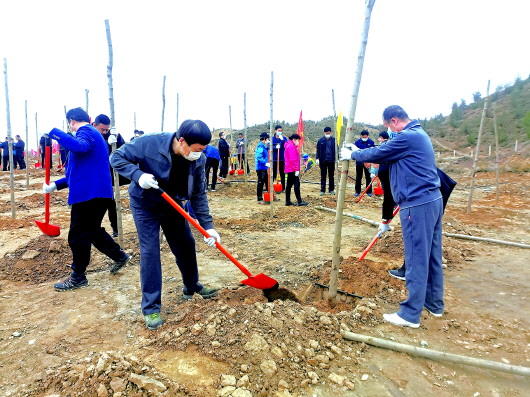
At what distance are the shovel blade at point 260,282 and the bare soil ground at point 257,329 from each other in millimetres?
133

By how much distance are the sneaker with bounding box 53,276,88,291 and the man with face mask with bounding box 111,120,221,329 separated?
1.18 metres

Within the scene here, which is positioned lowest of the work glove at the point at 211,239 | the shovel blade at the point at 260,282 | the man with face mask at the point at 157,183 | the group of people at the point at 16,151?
the shovel blade at the point at 260,282

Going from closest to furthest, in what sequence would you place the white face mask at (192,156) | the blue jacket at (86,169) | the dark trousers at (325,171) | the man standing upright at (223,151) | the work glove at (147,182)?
1. the work glove at (147,182)
2. the white face mask at (192,156)
3. the blue jacket at (86,169)
4. the dark trousers at (325,171)
5. the man standing upright at (223,151)

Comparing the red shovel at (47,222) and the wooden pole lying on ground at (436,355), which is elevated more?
the red shovel at (47,222)

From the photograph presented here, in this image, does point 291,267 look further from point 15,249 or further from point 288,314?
point 15,249

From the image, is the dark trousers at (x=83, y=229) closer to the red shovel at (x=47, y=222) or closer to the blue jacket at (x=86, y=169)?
the blue jacket at (x=86, y=169)

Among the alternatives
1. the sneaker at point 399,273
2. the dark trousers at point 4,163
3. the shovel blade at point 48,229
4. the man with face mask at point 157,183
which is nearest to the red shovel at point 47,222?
the shovel blade at point 48,229

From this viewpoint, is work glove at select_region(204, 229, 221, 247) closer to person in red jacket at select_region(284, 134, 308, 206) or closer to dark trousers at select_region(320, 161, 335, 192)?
person in red jacket at select_region(284, 134, 308, 206)

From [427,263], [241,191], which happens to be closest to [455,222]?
[427,263]

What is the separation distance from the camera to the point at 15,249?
15.2ft

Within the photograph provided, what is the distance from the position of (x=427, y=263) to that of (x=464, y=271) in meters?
1.73

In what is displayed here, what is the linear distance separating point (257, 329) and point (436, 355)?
3.91ft

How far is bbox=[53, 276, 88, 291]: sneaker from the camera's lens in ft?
11.1

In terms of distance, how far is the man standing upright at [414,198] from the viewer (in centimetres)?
266
